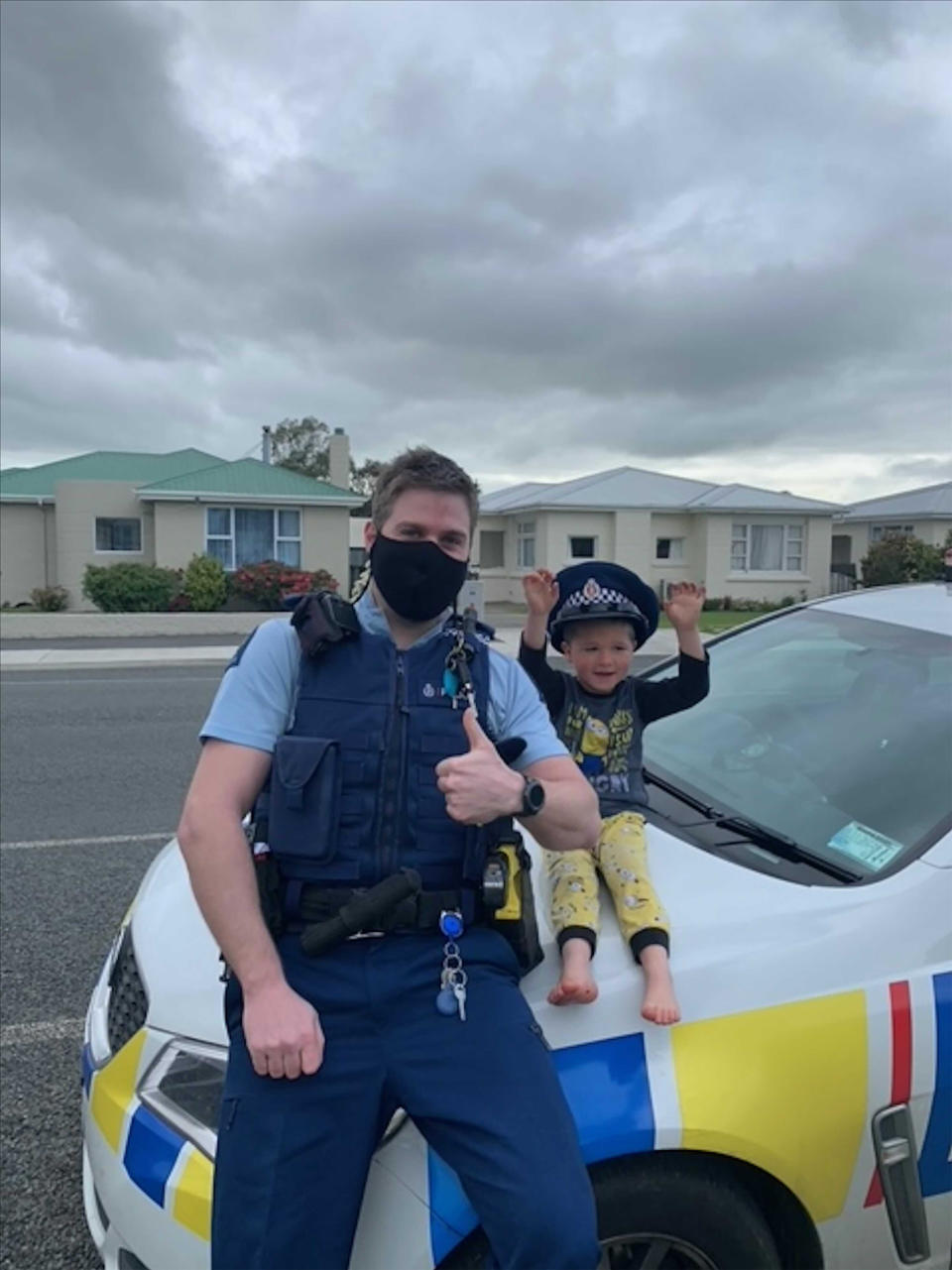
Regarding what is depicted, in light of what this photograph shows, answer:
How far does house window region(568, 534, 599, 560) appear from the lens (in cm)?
3259

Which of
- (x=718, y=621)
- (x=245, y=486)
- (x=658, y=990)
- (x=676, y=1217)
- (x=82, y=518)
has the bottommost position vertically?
(x=718, y=621)

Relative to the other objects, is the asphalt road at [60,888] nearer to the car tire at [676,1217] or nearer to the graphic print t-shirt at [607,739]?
the car tire at [676,1217]

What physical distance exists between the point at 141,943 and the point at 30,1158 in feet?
3.25

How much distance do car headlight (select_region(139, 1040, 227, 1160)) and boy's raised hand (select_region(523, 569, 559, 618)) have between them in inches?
→ 51.0

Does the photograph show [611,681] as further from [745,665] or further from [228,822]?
[228,822]

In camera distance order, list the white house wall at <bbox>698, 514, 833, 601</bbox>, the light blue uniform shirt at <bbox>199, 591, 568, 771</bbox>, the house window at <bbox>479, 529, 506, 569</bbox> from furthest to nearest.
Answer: the house window at <bbox>479, 529, 506, 569</bbox> → the white house wall at <bbox>698, 514, 833, 601</bbox> → the light blue uniform shirt at <bbox>199, 591, 568, 771</bbox>

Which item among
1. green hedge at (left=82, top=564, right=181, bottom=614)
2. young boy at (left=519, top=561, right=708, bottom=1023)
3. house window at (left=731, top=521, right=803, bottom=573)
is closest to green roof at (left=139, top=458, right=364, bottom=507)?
Answer: green hedge at (left=82, top=564, right=181, bottom=614)

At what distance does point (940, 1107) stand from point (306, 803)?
1357 millimetres

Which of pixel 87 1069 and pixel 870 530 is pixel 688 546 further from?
pixel 87 1069

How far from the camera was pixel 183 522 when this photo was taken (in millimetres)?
25562

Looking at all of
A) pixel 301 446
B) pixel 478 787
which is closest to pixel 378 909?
pixel 478 787

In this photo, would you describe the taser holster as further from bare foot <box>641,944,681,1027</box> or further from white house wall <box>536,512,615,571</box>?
white house wall <box>536,512,615,571</box>

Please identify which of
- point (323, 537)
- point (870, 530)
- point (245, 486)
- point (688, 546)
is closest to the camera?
point (245, 486)

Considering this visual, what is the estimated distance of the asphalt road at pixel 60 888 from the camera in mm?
2475
